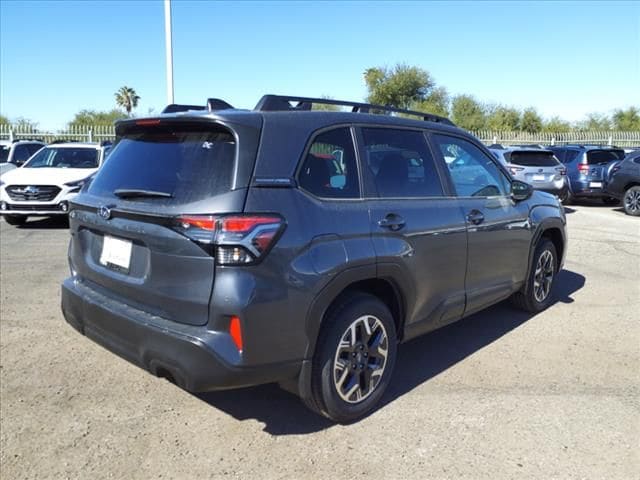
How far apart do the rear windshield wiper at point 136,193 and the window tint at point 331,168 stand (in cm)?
71

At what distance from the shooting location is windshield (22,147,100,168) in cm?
1160

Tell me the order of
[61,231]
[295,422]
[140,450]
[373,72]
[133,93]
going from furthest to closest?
[133,93]
[373,72]
[61,231]
[295,422]
[140,450]

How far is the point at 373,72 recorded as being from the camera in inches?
1989

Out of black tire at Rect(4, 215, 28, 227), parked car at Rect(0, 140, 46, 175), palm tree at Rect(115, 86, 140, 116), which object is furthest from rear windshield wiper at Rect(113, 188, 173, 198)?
palm tree at Rect(115, 86, 140, 116)

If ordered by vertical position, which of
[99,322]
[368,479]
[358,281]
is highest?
[358,281]

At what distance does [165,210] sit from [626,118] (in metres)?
57.8

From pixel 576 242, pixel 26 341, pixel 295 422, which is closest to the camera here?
pixel 295 422

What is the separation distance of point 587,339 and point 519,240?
41.1 inches

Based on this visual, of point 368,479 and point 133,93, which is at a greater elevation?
point 133,93

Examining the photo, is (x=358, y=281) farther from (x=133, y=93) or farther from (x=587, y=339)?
(x=133, y=93)

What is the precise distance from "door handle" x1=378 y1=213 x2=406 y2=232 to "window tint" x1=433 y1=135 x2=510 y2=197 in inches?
34.5

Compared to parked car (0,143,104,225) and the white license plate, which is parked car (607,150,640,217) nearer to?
parked car (0,143,104,225)

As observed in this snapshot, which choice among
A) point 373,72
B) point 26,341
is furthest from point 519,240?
point 373,72

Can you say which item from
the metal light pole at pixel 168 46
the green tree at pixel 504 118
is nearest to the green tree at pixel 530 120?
the green tree at pixel 504 118
